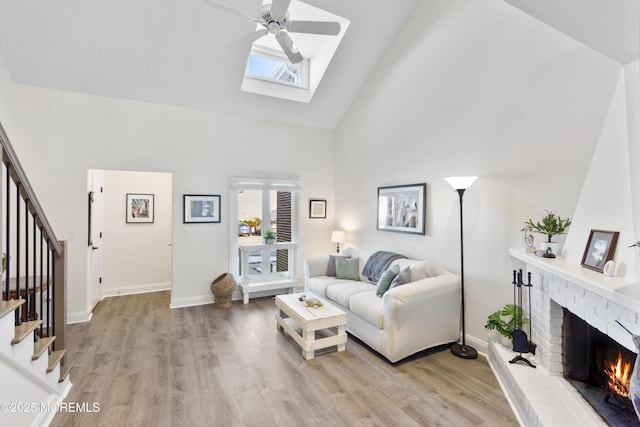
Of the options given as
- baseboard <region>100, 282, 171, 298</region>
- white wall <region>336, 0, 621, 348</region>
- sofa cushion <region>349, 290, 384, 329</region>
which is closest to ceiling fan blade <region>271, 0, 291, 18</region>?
white wall <region>336, 0, 621, 348</region>

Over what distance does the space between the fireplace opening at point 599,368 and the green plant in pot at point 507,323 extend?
451mm

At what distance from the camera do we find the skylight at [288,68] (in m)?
4.43

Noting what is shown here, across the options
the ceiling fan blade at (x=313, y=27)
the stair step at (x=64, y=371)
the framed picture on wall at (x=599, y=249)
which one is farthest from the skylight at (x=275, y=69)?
the framed picture on wall at (x=599, y=249)

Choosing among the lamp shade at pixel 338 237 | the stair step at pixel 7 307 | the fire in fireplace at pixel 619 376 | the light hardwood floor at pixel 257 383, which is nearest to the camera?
the stair step at pixel 7 307

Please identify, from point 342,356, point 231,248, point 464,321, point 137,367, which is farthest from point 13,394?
point 464,321

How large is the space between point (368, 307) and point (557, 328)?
1.53 m

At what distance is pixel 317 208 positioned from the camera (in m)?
5.59

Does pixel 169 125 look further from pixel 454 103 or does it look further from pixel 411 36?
pixel 454 103

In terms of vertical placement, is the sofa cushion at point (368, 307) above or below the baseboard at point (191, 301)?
above

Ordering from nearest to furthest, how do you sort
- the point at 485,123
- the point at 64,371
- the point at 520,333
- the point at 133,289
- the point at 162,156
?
the point at 520,333 < the point at 64,371 < the point at 485,123 < the point at 162,156 < the point at 133,289

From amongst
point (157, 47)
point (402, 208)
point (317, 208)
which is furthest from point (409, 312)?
point (157, 47)

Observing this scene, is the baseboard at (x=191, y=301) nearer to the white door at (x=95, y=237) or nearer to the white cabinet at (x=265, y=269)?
the white cabinet at (x=265, y=269)

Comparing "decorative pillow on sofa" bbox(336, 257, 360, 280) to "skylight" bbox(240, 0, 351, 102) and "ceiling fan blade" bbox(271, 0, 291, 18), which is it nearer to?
"skylight" bbox(240, 0, 351, 102)

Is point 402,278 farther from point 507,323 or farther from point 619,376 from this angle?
point 619,376
